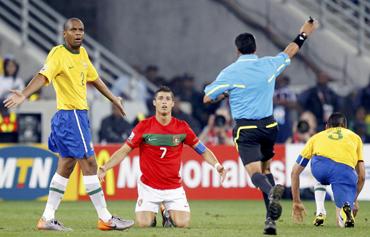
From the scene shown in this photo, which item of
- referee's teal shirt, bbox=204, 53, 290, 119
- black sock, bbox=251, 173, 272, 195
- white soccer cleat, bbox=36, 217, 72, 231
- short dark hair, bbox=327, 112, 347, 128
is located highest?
referee's teal shirt, bbox=204, 53, 290, 119

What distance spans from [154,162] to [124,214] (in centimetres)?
299

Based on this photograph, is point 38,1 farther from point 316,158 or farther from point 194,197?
point 316,158

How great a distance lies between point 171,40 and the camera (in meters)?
28.1

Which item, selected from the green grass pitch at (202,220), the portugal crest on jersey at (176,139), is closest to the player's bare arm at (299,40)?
the portugal crest on jersey at (176,139)

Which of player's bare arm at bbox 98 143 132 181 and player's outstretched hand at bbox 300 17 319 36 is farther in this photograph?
player's outstretched hand at bbox 300 17 319 36

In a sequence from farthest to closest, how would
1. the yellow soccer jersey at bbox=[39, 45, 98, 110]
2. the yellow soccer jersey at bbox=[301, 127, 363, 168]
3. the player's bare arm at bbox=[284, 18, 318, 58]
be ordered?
the yellow soccer jersey at bbox=[301, 127, 363, 168], the player's bare arm at bbox=[284, 18, 318, 58], the yellow soccer jersey at bbox=[39, 45, 98, 110]

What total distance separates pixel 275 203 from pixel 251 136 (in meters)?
1.49

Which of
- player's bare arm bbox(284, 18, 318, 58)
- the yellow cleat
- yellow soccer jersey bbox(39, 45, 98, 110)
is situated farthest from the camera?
the yellow cleat

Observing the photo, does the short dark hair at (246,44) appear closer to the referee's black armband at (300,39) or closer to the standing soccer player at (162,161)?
the referee's black armband at (300,39)

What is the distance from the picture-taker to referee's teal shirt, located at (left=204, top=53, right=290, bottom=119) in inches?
548

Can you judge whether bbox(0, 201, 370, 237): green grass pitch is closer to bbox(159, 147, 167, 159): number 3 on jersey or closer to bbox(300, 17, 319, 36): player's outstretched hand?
bbox(159, 147, 167, 159): number 3 on jersey

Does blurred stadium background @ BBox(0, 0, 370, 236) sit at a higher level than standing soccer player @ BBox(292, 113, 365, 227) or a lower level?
higher

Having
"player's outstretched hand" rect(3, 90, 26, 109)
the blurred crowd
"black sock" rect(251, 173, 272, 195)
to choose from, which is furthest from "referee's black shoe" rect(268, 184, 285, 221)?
the blurred crowd

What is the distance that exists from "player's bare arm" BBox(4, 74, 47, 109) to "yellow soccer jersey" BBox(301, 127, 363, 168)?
145 inches
